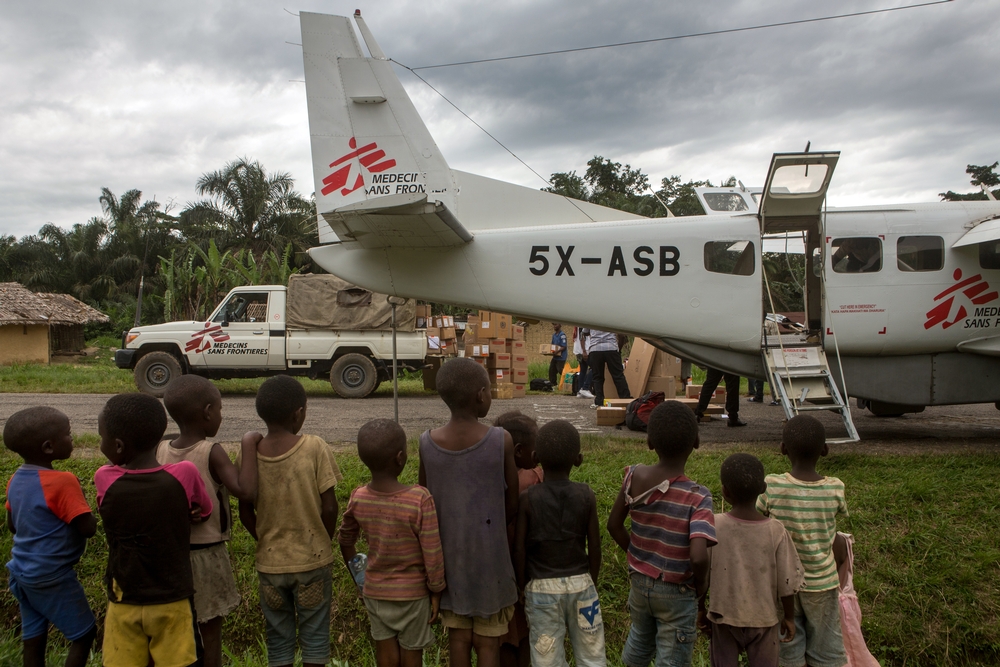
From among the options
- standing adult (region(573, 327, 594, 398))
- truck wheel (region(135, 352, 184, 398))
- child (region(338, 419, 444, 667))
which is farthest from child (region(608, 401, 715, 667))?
truck wheel (region(135, 352, 184, 398))

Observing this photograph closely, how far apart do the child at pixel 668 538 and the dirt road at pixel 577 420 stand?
205 inches

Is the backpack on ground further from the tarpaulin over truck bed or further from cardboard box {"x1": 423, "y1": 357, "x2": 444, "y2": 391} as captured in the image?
cardboard box {"x1": 423, "y1": 357, "x2": 444, "y2": 391}

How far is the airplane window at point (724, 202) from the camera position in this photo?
8.05 m

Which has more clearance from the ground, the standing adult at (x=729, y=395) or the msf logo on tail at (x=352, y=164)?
the msf logo on tail at (x=352, y=164)

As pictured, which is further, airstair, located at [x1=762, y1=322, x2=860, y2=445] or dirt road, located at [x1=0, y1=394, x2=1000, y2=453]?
dirt road, located at [x1=0, y1=394, x2=1000, y2=453]

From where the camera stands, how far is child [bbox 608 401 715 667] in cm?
285

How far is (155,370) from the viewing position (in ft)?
41.9

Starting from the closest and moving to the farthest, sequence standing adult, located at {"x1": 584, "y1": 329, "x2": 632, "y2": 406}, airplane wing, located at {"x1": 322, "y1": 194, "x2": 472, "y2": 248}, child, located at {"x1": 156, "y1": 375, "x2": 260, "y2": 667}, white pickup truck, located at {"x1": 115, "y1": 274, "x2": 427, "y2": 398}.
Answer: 1. child, located at {"x1": 156, "y1": 375, "x2": 260, "y2": 667}
2. airplane wing, located at {"x1": 322, "y1": 194, "x2": 472, "y2": 248}
3. standing adult, located at {"x1": 584, "y1": 329, "x2": 632, "y2": 406}
4. white pickup truck, located at {"x1": 115, "y1": 274, "x2": 427, "y2": 398}

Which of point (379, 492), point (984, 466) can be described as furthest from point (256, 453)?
point (984, 466)

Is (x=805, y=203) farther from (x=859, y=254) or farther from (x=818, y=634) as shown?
(x=818, y=634)

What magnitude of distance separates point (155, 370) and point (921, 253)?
41.0ft

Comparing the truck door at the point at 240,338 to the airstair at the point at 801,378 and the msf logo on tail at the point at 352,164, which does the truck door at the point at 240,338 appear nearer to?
the msf logo on tail at the point at 352,164

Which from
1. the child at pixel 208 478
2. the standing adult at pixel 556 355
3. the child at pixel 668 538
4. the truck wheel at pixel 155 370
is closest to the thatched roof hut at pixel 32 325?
the truck wheel at pixel 155 370

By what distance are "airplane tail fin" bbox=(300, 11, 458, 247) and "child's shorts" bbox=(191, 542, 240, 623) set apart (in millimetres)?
4694
